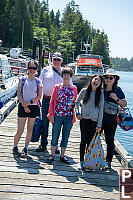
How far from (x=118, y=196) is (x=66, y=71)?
219 cm

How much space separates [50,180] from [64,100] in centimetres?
137

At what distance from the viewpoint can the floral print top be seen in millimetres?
4668

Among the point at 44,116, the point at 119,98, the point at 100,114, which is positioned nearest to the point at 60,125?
the point at 44,116

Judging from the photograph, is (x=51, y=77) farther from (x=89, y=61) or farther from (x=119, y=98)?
(x=89, y=61)

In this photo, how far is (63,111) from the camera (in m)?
4.70

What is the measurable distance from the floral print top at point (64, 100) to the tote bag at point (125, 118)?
88 cm

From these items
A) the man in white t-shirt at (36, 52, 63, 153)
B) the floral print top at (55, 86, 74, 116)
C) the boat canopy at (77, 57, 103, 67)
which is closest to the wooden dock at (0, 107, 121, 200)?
the floral print top at (55, 86, 74, 116)

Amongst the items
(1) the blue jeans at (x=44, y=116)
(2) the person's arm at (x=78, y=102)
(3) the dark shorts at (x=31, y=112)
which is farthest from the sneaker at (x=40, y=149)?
(2) the person's arm at (x=78, y=102)

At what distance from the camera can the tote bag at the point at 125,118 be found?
4590 millimetres

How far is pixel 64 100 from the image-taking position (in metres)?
4.68

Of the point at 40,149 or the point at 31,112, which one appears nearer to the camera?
the point at 31,112

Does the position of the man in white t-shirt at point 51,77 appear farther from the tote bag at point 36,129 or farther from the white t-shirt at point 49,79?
the tote bag at point 36,129

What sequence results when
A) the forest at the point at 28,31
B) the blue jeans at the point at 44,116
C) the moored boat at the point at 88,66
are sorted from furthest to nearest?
1. the forest at the point at 28,31
2. the moored boat at the point at 88,66
3. the blue jeans at the point at 44,116

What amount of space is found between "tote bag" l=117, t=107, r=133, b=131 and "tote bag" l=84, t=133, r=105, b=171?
0.49 meters
